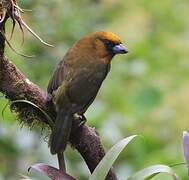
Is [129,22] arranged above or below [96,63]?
below

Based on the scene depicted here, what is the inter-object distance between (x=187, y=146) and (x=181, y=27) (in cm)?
340

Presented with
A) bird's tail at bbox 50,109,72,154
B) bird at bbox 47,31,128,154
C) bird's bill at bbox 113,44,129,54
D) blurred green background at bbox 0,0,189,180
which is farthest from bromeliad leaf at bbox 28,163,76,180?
blurred green background at bbox 0,0,189,180

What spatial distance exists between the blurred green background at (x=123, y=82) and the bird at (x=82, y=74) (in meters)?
0.65

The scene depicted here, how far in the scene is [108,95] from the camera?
4.67 metres

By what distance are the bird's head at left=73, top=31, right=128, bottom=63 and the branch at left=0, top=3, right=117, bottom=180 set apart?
1.24 feet

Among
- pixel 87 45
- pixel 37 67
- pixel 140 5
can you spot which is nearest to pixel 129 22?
pixel 140 5

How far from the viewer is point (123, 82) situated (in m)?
4.88

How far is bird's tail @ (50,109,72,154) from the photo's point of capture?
217 centimetres

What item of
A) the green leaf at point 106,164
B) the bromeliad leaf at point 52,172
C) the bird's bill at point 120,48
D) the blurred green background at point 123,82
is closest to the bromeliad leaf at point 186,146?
the green leaf at point 106,164

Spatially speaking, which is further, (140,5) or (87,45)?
(140,5)

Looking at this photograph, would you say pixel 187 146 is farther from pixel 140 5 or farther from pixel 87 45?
pixel 140 5

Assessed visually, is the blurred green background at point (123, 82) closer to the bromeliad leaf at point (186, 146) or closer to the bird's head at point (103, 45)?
the bird's head at point (103, 45)

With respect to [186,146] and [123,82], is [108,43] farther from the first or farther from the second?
[123,82]

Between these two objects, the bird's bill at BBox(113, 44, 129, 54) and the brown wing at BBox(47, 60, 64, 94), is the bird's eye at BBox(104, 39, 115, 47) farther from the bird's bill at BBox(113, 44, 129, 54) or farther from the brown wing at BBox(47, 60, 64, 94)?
the brown wing at BBox(47, 60, 64, 94)
